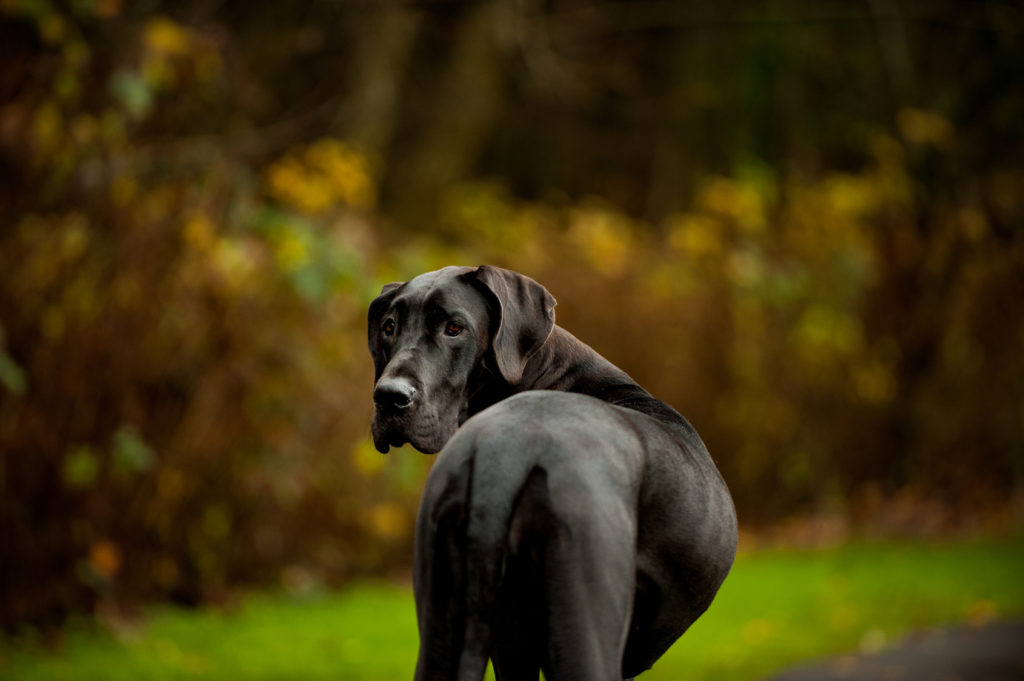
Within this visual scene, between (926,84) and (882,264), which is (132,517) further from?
(926,84)

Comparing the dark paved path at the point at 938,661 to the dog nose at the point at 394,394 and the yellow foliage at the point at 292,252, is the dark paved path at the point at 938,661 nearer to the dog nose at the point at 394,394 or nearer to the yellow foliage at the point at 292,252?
the yellow foliage at the point at 292,252

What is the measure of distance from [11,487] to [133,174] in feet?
7.04

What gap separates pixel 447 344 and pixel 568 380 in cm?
31

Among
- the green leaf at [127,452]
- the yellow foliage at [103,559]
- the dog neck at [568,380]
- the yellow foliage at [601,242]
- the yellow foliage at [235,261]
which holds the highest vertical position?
the yellow foliage at [601,242]

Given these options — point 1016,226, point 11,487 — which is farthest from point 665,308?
point 11,487

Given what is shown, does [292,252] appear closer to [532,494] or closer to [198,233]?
[198,233]

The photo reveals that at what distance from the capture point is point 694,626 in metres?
8.27

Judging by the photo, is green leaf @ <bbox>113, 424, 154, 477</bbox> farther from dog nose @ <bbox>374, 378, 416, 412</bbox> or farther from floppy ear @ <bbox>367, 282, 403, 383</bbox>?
dog nose @ <bbox>374, 378, 416, 412</bbox>

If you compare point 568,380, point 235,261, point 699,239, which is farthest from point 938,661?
point 699,239

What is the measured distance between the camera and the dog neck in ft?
7.73

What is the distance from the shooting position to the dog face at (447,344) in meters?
2.21

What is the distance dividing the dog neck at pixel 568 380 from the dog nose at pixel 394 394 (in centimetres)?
22

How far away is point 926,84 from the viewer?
13.9 m

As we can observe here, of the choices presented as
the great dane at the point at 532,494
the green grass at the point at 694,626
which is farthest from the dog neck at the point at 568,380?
the green grass at the point at 694,626
